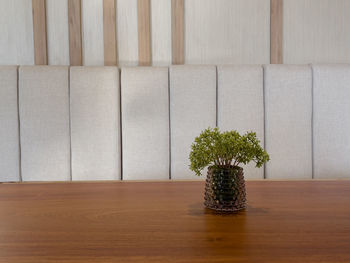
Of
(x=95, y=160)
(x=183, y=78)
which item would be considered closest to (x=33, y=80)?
(x=95, y=160)

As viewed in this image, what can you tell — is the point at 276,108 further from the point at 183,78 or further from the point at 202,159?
the point at 202,159

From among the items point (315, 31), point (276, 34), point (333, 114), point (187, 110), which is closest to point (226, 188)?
point (187, 110)

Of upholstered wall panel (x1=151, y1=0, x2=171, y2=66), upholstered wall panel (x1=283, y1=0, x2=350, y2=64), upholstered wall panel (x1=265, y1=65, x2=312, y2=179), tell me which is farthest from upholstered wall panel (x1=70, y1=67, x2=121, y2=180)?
upholstered wall panel (x1=283, y1=0, x2=350, y2=64)

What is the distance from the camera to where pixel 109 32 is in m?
2.19

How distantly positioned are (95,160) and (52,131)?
0.83ft

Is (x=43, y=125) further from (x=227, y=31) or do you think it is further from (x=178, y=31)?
(x=227, y=31)

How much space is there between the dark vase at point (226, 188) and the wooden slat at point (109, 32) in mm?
1346

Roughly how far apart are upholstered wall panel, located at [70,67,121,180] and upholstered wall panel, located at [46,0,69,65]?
247mm

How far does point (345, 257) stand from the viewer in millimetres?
716

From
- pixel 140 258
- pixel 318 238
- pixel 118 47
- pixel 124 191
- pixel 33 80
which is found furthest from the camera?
pixel 118 47

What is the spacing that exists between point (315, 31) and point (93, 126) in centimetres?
132

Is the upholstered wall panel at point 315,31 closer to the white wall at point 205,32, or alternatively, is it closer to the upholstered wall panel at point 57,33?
the white wall at point 205,32

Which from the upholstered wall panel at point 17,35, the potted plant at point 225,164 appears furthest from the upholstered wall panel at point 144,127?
the potted plant at point 225,164

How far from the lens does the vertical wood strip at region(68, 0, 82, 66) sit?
2168 millimetres
